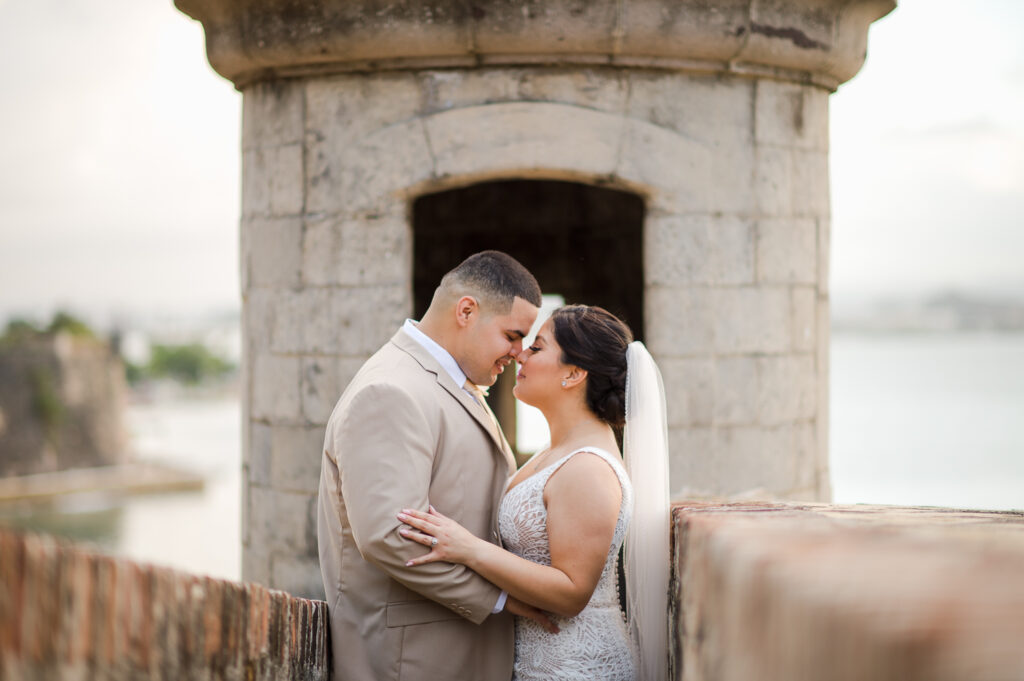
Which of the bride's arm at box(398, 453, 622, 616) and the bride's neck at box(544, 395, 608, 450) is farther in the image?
the bride's neck at box(544, 395, 608, 450)

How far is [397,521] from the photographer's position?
1.99 meters

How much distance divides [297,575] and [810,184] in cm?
302

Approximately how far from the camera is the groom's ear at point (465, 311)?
241 centimetres

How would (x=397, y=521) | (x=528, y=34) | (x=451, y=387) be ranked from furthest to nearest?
(x=528, y=34) → (x=451, y=387) → (x=397, y=521)

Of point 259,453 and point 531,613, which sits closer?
point 531,613

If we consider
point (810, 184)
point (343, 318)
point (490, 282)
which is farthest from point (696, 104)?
point (490, 282)

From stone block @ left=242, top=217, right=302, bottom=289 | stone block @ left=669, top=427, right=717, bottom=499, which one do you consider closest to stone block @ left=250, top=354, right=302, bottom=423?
stone block @ left=242, top=217, right=302, bottom=289

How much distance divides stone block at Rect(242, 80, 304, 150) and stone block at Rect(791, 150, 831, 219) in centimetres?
231

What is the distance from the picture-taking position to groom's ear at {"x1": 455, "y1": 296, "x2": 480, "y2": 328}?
2.41 m

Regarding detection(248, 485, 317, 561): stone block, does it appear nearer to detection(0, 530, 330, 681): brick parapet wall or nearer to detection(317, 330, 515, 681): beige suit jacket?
detection(317, 330, 515, 681): beige suit jacket

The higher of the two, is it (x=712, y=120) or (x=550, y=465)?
(x=712, y=120)

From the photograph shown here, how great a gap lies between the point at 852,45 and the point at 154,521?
3477 cm

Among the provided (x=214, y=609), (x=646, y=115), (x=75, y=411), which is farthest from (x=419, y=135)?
(x=75, y=411)

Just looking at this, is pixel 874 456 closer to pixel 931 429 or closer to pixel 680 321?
pixel 931 429
